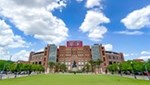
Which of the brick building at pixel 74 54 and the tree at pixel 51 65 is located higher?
the brick building at pixel 74 54

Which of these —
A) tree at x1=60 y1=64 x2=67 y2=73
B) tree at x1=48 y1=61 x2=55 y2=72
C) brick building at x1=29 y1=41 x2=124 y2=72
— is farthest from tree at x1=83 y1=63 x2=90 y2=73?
tree at x1=48 y1=61 x2=55 y2=72

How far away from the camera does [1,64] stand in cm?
8775

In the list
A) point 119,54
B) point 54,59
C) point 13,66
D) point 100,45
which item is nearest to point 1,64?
point 13,66

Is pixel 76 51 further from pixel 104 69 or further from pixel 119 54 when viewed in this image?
pixel 119 54

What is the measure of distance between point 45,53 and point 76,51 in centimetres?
2487

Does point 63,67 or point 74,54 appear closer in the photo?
point 63,67

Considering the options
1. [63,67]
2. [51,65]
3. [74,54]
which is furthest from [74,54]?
[51,65]

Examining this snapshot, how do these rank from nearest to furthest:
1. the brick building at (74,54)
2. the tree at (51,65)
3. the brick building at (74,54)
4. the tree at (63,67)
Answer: the tree at (51,65) < the tree at (63,67) < the brick building at (74,54) < the brick building at (74,54)

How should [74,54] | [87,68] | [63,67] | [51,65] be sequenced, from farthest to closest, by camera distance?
[74,54], [63,67], [51,65], [87,68]

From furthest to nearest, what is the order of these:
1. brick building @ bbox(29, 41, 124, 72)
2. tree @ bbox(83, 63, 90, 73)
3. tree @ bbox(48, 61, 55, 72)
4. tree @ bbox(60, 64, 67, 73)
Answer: brick building @ bbox(29, 41, 124, 72), tree @ bbox(60, 64, 67, 73), tree @ bbox(83, 63, 90, 73), tree @ bbox(48, 61, 55, 72)

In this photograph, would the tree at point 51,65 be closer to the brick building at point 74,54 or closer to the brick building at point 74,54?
the brick building at point 74,54

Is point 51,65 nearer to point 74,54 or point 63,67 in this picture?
point 63,67

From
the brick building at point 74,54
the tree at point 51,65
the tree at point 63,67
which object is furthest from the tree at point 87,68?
the tree at point 51,65

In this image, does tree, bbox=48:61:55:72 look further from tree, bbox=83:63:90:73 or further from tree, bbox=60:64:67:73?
tree, bbox=83:63:90:73
